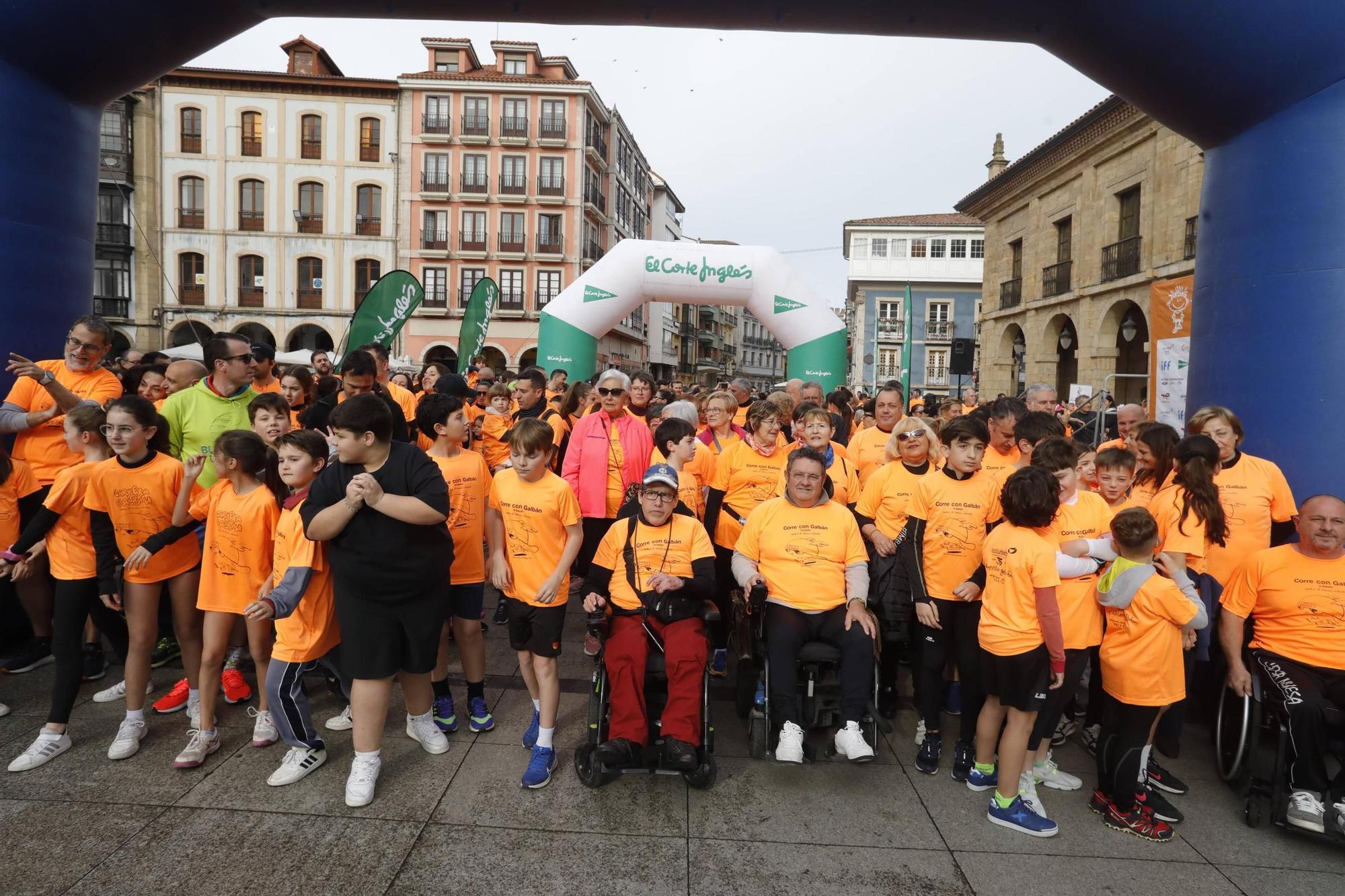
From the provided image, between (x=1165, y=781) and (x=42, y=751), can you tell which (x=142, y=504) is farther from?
(x=1165, y=781)

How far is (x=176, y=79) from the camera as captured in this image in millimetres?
30766

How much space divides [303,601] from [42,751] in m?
1.48

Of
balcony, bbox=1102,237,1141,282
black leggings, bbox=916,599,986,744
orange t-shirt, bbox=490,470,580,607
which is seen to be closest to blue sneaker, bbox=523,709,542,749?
orange t-shirt, bbox=490,470,580,607

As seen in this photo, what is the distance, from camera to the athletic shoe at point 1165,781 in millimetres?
3635

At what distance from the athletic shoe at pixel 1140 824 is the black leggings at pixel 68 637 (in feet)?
16.3

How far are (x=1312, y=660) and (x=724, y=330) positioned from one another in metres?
75.4

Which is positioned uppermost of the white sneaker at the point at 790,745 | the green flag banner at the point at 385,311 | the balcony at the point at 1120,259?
the balcony at the point at 1120,259

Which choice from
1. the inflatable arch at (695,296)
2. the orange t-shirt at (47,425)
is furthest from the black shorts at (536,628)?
the inflatable arch at (695,296)

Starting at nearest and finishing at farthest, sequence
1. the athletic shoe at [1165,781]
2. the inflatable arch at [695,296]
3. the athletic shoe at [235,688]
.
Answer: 1. the athletic shoe at [1165,781]
2. the athletic shoe at [235,688]
3. the inflatable arch at [695,296]

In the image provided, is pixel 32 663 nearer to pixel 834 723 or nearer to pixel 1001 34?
pixel 834 723

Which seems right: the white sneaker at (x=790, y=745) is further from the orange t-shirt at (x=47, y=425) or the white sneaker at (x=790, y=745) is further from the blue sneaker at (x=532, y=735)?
the orange t-shirt at (x=47, y=425)

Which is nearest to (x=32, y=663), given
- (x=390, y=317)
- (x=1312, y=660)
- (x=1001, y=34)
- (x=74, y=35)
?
(x=74, y=35)

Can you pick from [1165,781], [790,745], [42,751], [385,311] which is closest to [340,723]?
[42,751]

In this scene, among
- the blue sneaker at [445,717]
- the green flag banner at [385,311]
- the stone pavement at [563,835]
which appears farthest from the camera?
the green flag banner at [385,311]
